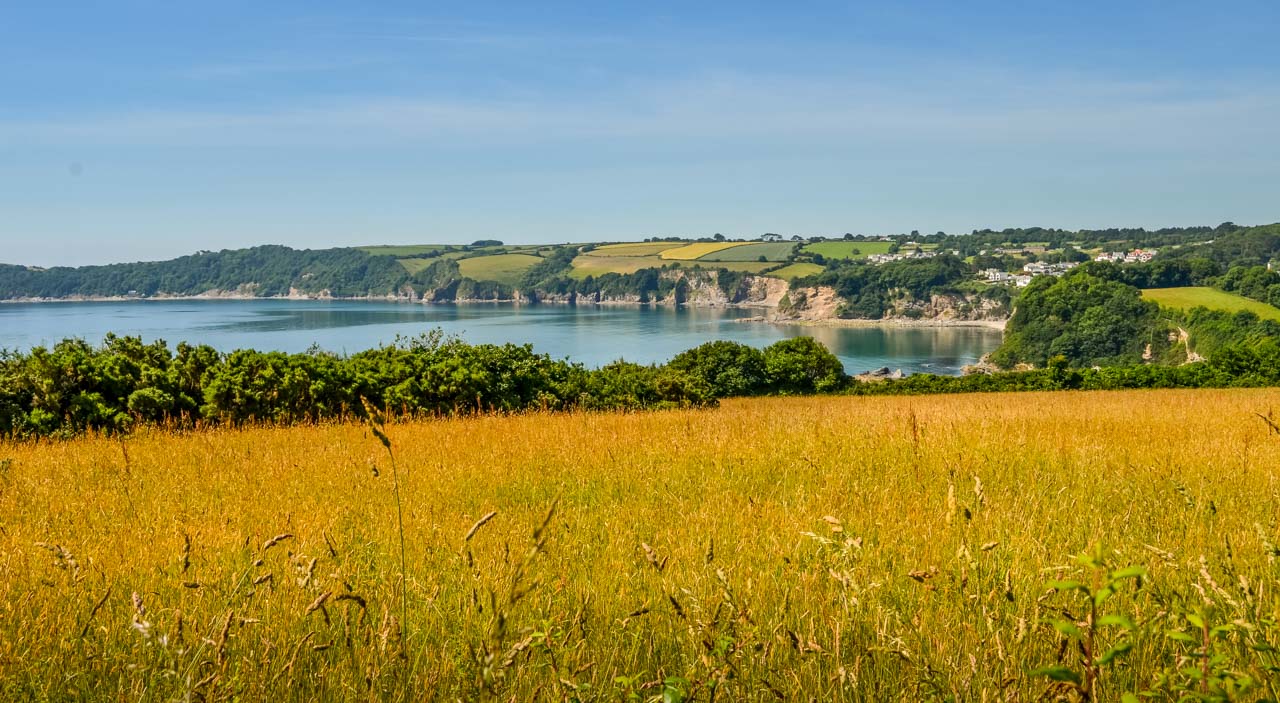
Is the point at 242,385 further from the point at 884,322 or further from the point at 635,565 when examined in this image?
the point at 884,322

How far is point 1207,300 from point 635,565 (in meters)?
149

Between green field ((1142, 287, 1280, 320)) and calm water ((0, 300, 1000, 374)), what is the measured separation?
26.9 meters

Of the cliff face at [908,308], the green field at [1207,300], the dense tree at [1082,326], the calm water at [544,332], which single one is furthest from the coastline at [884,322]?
the green field at [1207,300]

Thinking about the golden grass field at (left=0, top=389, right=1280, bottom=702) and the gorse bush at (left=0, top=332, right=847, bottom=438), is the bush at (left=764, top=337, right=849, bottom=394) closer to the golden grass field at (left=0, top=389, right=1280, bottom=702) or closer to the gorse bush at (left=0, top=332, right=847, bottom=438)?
the gorse bush at (left=0, top=332, right=847, bottom=438)

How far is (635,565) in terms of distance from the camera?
379cm

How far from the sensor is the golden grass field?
242 centimetres

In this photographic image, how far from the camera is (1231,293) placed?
131625 mm

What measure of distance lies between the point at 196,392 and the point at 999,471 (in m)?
13.5

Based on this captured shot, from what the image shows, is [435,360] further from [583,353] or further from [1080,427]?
[583,353]

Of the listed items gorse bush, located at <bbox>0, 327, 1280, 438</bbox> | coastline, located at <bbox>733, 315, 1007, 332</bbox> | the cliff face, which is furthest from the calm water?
gorse bush, located at <bbox>0, 327, 1280, 438</bbox>

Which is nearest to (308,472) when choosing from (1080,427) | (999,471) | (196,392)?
(999,471)

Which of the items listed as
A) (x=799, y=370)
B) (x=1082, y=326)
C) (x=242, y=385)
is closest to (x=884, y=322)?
(x=1082, y=326)

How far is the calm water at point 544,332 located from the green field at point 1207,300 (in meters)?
26.9

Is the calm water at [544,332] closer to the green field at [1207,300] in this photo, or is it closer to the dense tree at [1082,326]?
the dense tree at [1082,326]
